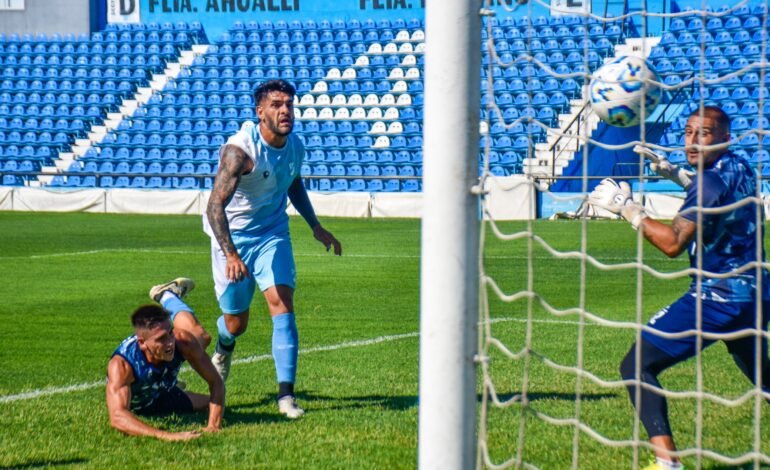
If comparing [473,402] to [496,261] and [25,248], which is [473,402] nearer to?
[496,261]

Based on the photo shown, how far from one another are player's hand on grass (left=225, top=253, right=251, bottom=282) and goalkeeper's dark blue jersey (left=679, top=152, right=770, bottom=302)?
8.10 feet

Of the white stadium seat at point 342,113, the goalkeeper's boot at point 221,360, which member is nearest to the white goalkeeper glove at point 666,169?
the goalkeeper's boot at point 221,360

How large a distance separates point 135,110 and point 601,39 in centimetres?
1419

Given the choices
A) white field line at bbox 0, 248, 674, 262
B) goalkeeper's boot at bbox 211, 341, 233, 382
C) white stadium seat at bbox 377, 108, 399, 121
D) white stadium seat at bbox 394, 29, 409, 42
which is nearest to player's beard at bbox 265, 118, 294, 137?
goalkeeper's boot at bbox 211, 341, 233, 382

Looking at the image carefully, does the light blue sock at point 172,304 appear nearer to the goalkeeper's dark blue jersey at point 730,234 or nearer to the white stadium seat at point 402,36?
the goalkeeper's dark blue jersey at point 730,234

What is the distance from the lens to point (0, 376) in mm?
7664

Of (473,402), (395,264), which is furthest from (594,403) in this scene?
(395,264)

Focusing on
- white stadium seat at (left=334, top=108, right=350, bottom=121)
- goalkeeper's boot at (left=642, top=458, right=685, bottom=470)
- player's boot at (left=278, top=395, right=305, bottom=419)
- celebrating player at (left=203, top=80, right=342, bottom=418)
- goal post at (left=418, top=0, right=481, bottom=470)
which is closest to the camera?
goal post at (left=418, top=0, right=481, bottom=470)

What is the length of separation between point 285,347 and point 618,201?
249 cm

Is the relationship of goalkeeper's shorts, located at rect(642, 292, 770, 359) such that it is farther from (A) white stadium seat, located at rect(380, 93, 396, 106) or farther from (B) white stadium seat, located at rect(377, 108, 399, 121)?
(A) white stadium seat, located at rect(380, 93, 396, 106)

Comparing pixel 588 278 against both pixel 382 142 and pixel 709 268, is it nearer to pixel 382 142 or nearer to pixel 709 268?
pixel 709 268

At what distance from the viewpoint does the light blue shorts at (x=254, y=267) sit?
6.58 metres

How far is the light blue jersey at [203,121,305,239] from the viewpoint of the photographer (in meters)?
6.63

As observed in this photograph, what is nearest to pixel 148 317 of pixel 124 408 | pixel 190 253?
pixel 124 408
